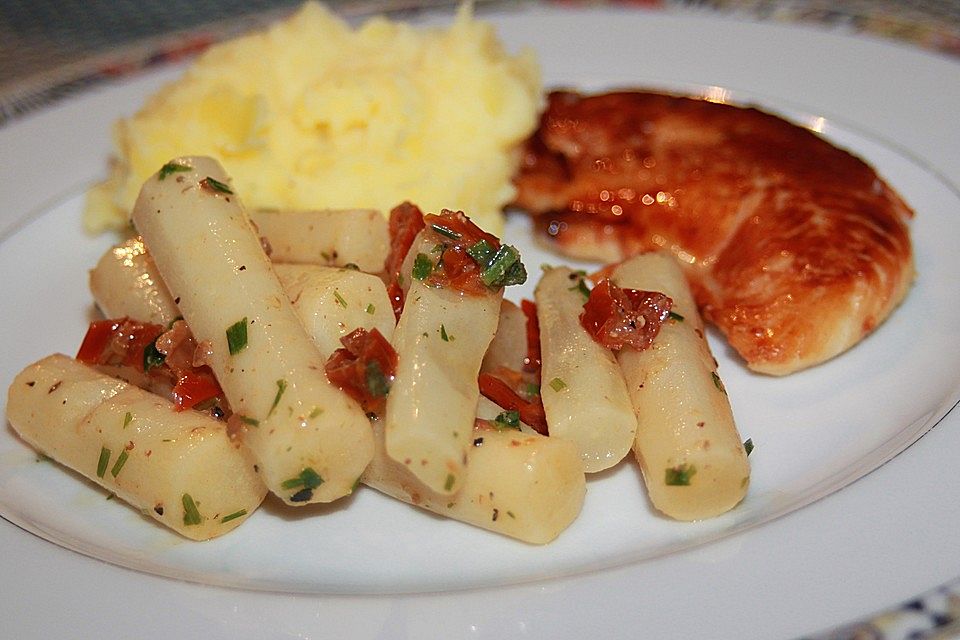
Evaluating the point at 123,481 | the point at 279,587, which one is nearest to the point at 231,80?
the point at 123,481

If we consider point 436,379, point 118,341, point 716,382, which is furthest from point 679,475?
point 118,341

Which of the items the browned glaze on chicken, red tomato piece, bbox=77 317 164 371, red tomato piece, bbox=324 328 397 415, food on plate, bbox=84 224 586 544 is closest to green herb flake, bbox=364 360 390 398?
red tomato piece, bbox=324 328 397 415

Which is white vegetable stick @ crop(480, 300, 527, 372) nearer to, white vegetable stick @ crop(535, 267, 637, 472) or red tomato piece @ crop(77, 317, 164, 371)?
white vegetable stick @ crop(535, 267, 637, 472)

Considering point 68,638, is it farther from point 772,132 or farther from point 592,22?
point 592,22

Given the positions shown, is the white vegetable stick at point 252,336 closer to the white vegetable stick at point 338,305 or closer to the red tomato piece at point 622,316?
the white vegetable stick at point 338,305

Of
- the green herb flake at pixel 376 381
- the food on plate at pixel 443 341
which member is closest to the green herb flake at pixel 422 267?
the food on plate at pixel 443 341

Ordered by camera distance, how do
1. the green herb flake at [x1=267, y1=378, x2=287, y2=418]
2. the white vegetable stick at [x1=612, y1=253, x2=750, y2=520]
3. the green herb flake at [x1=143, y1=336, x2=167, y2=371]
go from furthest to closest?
the green herb flake at [x1=143, y1=336, x2=167, y2=371] < the white vegetable stick at [x1=612, y1=253, x2=750, y2=520] < the green herb flake at [x1=267, y1=378, x2=287, y2=418]
